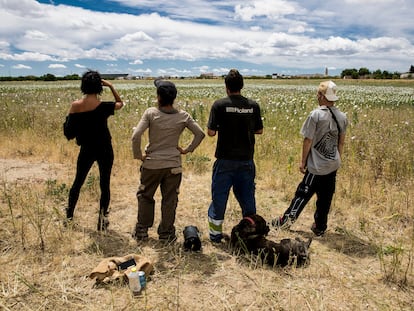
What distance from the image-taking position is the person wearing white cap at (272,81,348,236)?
4.15m

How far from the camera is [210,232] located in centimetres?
432

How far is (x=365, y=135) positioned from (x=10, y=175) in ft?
25.6

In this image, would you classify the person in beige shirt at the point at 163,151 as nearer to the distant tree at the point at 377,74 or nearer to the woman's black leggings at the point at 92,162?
the woman's black leggings at the point at 92,162

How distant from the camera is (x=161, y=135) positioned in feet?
12.8

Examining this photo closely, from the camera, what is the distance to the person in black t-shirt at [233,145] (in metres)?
3.88

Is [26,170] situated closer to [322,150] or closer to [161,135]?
[161,135]

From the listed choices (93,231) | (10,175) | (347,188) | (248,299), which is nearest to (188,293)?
(248,299)

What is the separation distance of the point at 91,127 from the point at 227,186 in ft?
6.01

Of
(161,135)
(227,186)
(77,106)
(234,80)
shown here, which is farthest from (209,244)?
(77,106)

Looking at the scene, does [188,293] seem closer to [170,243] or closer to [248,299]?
[248,299]

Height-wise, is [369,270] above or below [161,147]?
below

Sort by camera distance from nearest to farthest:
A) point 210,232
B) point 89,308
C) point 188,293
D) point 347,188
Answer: point 89,308
point 188,293
point 210,232
point 347,188

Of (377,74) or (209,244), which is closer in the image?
(209,244)

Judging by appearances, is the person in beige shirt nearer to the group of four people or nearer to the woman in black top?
the group of four people
